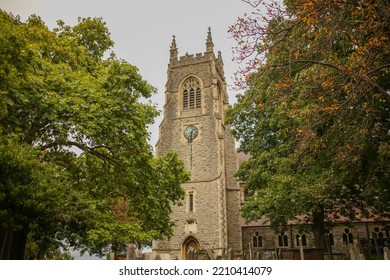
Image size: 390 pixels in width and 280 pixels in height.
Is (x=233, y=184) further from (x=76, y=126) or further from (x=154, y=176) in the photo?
(x=76, y=126)

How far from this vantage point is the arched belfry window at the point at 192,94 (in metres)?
22.5

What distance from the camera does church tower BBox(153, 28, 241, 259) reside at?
19172 millimetres

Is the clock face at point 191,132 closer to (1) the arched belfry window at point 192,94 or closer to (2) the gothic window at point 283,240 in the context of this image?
(1) the arched belfry window at point 192,94

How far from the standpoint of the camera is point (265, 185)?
38.5 feet

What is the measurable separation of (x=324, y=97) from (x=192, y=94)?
17.6 m

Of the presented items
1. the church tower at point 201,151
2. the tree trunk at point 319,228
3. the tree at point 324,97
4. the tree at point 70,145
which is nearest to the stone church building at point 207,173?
the church tower at point 201,151

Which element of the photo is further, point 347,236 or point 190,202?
point 190,202

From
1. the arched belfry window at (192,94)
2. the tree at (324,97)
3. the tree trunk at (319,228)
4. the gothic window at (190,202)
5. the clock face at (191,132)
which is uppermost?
the arched belfry window at (192,94)

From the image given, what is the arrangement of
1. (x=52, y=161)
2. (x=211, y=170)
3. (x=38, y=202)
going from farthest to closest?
(x=211, y=170) → (x=52, y=161) → (x=38, y=202)

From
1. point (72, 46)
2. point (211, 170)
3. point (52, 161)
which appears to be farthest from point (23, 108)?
point (211, 170)

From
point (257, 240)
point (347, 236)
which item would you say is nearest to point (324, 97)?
point (347, 236)

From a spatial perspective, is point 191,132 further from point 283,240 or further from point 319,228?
point 319,228

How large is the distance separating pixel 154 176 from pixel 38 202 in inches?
136

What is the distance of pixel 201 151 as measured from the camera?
20.9 metres
